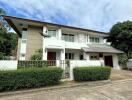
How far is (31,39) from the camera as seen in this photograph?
17797mm

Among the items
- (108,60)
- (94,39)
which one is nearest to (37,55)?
(94,39)

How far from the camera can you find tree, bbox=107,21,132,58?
23438 millimetres

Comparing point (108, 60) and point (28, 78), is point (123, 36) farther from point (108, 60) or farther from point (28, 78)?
point (28, 78)

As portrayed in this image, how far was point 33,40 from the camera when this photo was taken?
704 inches

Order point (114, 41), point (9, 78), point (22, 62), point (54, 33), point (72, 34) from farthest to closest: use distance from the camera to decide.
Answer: point (114, 41)
point (72, 34)
point (54, 33)
point (22, 62)
point (9, 78)

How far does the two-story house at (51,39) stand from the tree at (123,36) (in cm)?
197

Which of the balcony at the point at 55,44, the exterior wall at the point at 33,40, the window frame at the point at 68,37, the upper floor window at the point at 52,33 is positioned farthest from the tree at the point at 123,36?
the exterior wall at the point at 33,40

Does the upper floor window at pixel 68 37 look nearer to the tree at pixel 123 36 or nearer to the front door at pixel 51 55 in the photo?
the front door at pixel 51 55

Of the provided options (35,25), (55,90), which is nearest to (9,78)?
(55,90)

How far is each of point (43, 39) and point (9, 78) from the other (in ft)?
30.5

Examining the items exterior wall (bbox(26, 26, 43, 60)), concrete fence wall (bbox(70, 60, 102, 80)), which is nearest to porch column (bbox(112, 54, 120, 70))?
concrete fence wall (bbox(70, 60, 102, 80))

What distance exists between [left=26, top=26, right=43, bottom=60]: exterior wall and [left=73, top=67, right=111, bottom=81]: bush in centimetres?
827

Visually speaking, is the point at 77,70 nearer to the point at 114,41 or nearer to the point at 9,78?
the point at 9,78

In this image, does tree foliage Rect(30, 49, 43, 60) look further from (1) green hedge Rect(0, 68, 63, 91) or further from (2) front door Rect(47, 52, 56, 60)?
(1) green hedge Rect(0, 68, 63, 91)
